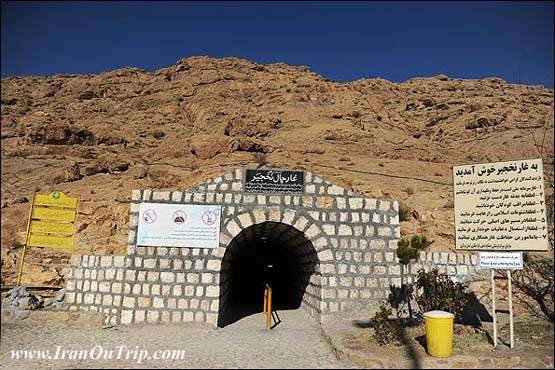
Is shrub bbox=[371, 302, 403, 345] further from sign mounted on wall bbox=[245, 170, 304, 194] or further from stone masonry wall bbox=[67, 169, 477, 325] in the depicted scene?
sign mounted on wall bbox=[245, 170, 304, 194]

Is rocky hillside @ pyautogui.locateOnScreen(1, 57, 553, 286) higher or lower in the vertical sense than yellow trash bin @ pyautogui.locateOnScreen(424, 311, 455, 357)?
higher

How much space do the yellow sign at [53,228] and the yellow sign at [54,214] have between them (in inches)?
6.1

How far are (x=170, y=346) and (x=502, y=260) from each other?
22.3 ft

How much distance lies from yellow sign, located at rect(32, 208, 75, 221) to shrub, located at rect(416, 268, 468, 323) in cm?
1013

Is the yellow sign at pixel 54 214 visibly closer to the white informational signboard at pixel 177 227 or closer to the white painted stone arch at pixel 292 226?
the white informational signboard at pixel 177 227

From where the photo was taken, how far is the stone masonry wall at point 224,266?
1063 centimetres

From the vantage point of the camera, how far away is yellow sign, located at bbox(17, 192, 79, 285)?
1263 centimetres

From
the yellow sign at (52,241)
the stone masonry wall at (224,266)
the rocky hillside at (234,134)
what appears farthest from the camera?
the rocky hillside at (234,134)

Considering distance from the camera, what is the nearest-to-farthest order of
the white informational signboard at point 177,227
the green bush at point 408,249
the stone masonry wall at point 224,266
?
the green bush at point 408,249, the stone masonry wall at point 224,266, the white informational signboard at point 177,227

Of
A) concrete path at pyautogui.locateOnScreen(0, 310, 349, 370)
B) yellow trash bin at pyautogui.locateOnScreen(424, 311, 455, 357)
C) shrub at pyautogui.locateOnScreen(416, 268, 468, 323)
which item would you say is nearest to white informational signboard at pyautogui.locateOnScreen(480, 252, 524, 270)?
shrub at pyautogui.locateOnScreen(416, 268, 468, 323)

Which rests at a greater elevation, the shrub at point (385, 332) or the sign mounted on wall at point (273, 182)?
the sign mounted on wall at point (273, 182)

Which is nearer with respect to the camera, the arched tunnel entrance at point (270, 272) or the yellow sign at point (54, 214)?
the arched tunnel entrance at point (270, 272)

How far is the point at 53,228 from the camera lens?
12.8m

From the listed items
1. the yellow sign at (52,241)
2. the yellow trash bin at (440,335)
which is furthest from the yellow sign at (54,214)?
the yellow trash bin at (440,335)
